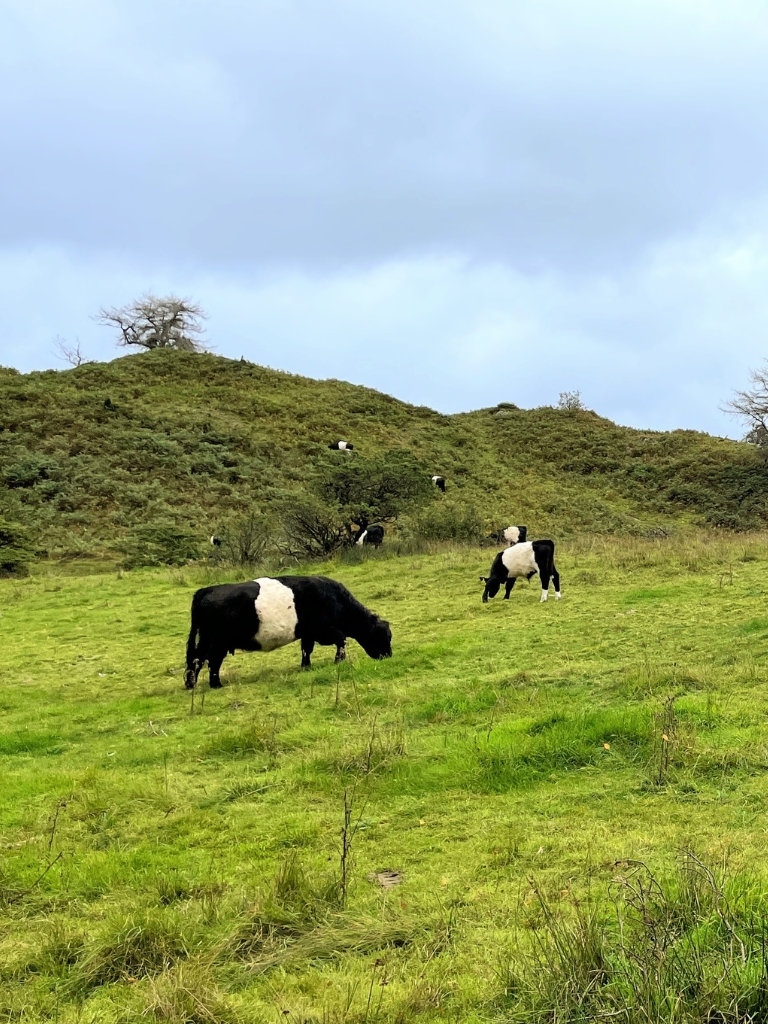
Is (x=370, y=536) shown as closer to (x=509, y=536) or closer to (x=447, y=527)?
(x=447, y=527)

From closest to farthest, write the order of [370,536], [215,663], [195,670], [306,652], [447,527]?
1. [195,670]
2. [215,663]
3. [306,652]
4. [370,536]
5. [447,527]

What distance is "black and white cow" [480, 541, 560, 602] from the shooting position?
16.4 metres

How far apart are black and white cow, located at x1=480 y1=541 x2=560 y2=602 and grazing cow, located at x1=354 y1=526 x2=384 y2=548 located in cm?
945

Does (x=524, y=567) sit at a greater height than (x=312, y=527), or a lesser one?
lesser

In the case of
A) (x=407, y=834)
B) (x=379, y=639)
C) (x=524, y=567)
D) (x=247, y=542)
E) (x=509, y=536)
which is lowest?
(x=407, y=834)

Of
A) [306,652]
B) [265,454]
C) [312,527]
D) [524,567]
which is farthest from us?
[265,454]

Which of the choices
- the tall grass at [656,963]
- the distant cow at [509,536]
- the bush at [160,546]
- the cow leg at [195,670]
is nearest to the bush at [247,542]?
the bush at [160,546]

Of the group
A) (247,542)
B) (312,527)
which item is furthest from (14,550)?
(312,527)

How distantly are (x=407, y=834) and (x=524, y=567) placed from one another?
1156cm

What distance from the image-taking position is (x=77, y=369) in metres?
54.1

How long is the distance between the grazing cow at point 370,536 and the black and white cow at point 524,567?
31.0 ft

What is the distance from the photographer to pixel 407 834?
5492mm

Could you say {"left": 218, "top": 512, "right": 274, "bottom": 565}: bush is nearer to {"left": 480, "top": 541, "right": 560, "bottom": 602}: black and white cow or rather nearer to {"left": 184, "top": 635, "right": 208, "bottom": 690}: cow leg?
{"left": 480, "top": 541, "right": 560, "bottom": 602}: black and white cow

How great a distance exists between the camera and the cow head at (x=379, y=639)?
40.4 ft
